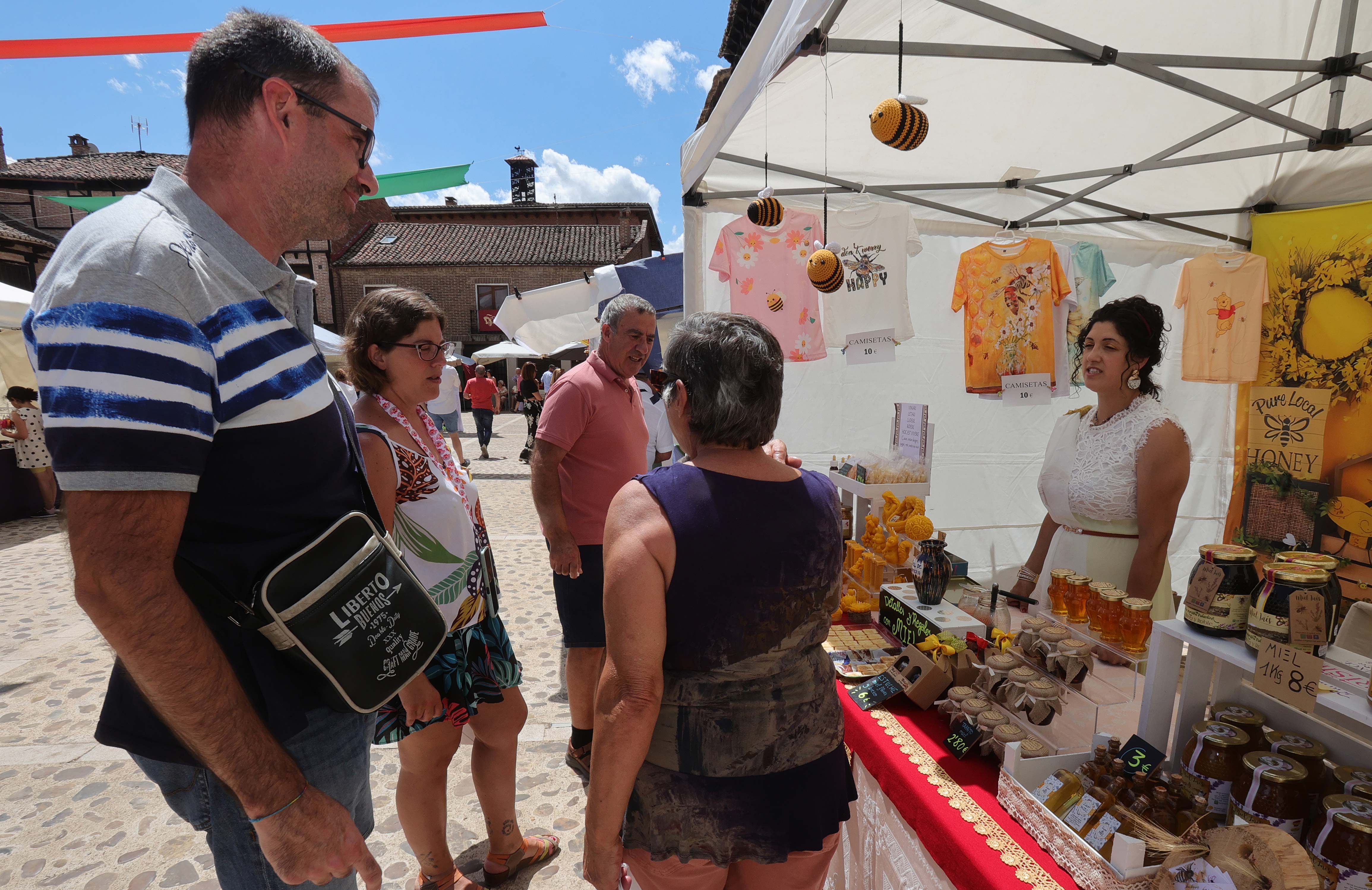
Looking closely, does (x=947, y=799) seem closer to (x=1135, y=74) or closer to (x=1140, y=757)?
(x=1140, y=757)

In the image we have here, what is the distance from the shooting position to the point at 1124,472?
2475 mm

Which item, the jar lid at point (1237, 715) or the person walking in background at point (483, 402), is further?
the person walking in background at point (483, 402)

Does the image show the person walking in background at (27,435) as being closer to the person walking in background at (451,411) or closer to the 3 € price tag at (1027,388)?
the person walking in background at (451,411)

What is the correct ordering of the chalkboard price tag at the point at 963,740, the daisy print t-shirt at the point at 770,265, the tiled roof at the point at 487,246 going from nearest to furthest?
the chalkboard price tag at the point at 963,740 < the daisy print t-shirt at the point at 770,265 < the tiled roof at the point at 487,246

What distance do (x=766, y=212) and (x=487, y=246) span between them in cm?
3510

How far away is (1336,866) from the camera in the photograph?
3.08 ft

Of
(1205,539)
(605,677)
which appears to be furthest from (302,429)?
(1205,539)

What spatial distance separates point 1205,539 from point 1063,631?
15.9 feet

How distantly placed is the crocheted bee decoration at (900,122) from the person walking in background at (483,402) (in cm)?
1041

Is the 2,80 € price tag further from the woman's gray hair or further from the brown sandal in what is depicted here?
the brown sandal

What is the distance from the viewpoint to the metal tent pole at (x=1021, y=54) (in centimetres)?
222

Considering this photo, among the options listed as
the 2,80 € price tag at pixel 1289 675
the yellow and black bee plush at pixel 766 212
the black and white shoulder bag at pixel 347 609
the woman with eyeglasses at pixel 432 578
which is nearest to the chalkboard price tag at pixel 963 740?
the 2,80 € price tag at pixel 1289 675

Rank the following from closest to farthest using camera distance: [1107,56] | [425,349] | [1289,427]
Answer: [425,349], [1107,56], [1289,427]

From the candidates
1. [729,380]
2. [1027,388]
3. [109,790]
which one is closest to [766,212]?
[1027,388]
